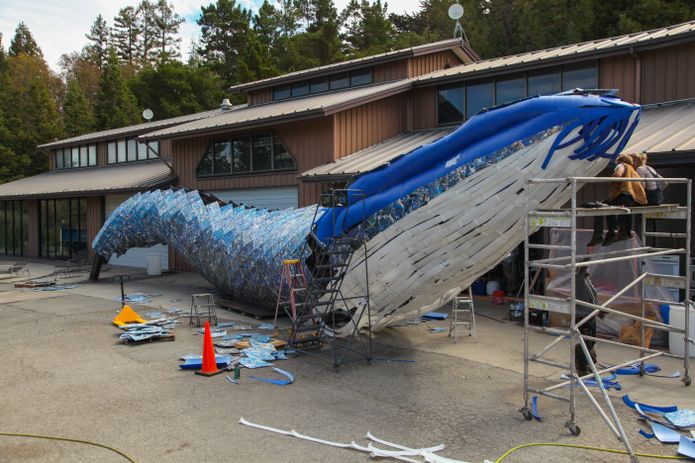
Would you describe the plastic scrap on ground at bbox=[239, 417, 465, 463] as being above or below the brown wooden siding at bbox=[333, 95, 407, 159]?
below

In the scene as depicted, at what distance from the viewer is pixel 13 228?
30391 millimetres

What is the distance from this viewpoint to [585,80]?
14852mm

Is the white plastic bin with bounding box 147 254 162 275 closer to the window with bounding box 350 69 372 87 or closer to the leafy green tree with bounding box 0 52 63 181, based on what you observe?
the window with bounding box 350 69 372 87

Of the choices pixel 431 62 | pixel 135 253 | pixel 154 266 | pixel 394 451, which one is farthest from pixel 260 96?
pixel 394 451

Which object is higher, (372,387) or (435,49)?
(435,49)

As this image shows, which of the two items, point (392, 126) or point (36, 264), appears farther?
point (36, 264)

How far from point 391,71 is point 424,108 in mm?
2558

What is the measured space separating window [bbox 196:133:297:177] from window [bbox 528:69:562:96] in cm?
752

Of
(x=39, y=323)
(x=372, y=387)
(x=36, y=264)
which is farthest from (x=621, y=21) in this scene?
(x=36, y=264)

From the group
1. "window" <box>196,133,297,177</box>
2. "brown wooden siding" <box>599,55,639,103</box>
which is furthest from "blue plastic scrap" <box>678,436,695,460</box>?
"window" <box>196,133,297,177</box>

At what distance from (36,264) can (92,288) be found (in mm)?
10279

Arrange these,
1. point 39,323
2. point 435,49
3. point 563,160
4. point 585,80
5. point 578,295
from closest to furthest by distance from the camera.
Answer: point 563,160 → point 578,295 → point 39,323 → point 585,80 → point 435,49

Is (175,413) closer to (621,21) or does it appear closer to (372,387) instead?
(372,387)

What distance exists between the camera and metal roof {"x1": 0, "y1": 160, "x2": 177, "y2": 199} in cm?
2245
